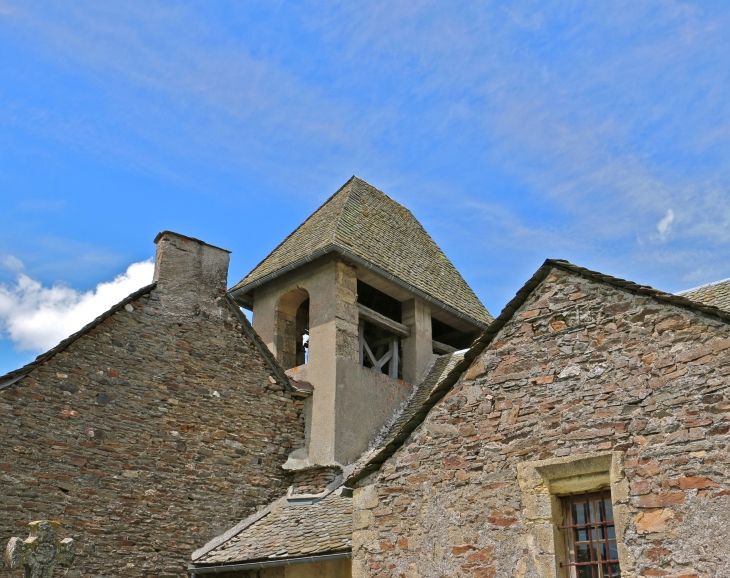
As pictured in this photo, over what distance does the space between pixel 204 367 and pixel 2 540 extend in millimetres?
3972

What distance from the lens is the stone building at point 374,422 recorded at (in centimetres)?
733

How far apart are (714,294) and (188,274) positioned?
8.28 m

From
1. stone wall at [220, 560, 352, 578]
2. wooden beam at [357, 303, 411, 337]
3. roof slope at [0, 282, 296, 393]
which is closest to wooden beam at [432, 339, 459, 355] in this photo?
wooden beam at [357, 303, 411, 337]

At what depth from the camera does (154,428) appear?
11.6 m

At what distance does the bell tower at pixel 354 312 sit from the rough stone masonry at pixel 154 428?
0.90m

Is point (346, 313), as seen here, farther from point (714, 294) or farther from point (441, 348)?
point (714, 294)

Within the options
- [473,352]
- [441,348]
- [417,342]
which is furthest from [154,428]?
[441,348]

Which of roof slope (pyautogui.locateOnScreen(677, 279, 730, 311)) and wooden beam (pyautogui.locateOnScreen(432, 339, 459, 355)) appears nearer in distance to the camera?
roof slope (pyautogui.locateOnScreen(677, 279, 730, 311))

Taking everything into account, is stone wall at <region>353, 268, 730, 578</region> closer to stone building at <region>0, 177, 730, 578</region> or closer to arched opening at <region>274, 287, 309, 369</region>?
stone building at <region>0, 177, 730, 578</region>

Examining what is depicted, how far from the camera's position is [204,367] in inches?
496

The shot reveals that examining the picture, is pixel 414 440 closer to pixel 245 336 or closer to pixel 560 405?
pixel 560 405

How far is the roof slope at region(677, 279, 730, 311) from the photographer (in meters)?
10.0

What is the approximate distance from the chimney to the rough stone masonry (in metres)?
0.02

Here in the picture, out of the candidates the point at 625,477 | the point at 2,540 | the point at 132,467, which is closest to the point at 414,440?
the point at 625,477
